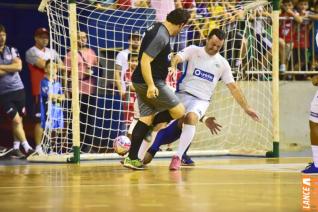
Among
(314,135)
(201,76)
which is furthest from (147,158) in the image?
(314,135)

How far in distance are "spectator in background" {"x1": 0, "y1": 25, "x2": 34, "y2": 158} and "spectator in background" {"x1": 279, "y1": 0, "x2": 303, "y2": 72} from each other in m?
5.38

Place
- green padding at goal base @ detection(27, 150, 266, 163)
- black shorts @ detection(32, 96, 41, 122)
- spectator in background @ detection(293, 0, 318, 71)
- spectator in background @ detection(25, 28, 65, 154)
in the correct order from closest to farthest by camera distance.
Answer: green padding at goal base @ detection(27, 150, 266, 163), spectator in background @ detection(25, 28, 65, 154), black shorts @ detection(32, 96, 41, 122), spectator in background @ detection(293, 0, 318, 71)

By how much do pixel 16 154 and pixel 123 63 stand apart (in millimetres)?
2361

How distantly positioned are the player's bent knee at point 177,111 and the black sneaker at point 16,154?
156 inches

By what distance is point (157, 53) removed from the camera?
35.2 feet

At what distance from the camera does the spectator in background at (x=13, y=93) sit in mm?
14305

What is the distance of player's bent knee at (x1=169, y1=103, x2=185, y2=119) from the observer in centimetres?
1107

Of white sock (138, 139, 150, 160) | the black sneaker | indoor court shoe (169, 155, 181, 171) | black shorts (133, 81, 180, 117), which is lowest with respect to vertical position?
the black sneaker

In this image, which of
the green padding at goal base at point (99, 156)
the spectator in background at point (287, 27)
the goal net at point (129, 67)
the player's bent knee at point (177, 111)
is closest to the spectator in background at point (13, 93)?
the goal net at point (129, 67)

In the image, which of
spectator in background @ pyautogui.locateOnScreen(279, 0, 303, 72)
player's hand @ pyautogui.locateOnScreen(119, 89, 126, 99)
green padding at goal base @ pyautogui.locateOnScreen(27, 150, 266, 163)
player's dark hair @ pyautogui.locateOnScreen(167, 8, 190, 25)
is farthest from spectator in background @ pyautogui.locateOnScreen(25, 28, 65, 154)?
spectator in background @ pyautogui.locateOnScreen(279, 0, 303, 72)

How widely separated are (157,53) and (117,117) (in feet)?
14.5

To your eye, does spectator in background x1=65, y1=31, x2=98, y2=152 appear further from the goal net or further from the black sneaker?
the black sneaker

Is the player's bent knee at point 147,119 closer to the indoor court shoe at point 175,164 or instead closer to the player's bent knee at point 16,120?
the indoor court shoe at point 175,164

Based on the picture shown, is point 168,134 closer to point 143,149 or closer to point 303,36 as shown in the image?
point 143,149
